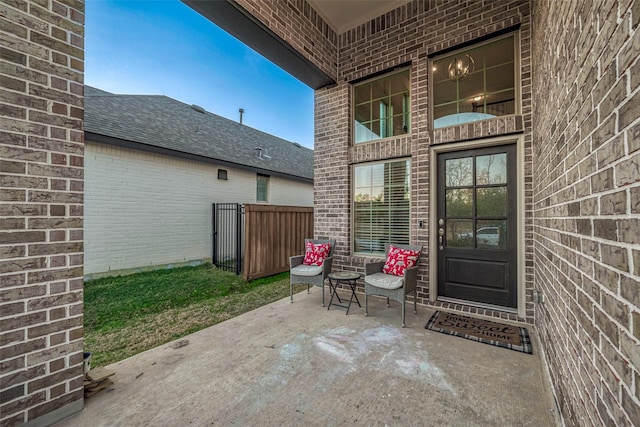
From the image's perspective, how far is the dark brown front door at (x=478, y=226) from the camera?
3.26 meters

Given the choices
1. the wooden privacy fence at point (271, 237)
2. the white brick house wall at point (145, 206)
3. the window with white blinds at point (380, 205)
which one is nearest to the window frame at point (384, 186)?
the window with white blinds at point (380, 205)

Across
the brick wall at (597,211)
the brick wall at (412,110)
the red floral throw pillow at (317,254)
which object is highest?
the brick wall at (412,110)

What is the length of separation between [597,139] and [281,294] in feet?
13.5

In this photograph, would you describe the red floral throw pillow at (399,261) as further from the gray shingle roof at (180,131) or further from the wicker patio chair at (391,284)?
the gray shingle roof at (180,131)

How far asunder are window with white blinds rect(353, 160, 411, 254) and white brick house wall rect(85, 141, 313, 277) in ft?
15.1

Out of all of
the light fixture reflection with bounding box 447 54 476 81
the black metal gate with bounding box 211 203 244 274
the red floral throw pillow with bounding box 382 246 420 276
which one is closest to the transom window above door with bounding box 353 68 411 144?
the light fixture reflection with bounding box 447 54 476 81

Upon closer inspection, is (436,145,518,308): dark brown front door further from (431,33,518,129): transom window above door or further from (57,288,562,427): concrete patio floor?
(57,288,562,427): concrete patio floor

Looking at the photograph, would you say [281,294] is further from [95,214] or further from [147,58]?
[147,58]

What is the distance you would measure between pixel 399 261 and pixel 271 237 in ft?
10.3

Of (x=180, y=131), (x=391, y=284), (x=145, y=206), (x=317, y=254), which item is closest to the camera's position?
(x=391, y=284)

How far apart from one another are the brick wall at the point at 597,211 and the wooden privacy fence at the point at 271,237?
15.4 ft

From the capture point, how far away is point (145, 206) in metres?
5.99

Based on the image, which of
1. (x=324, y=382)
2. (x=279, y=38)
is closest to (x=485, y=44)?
(x=279, y=38)

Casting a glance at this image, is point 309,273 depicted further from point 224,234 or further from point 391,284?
point 224,234
